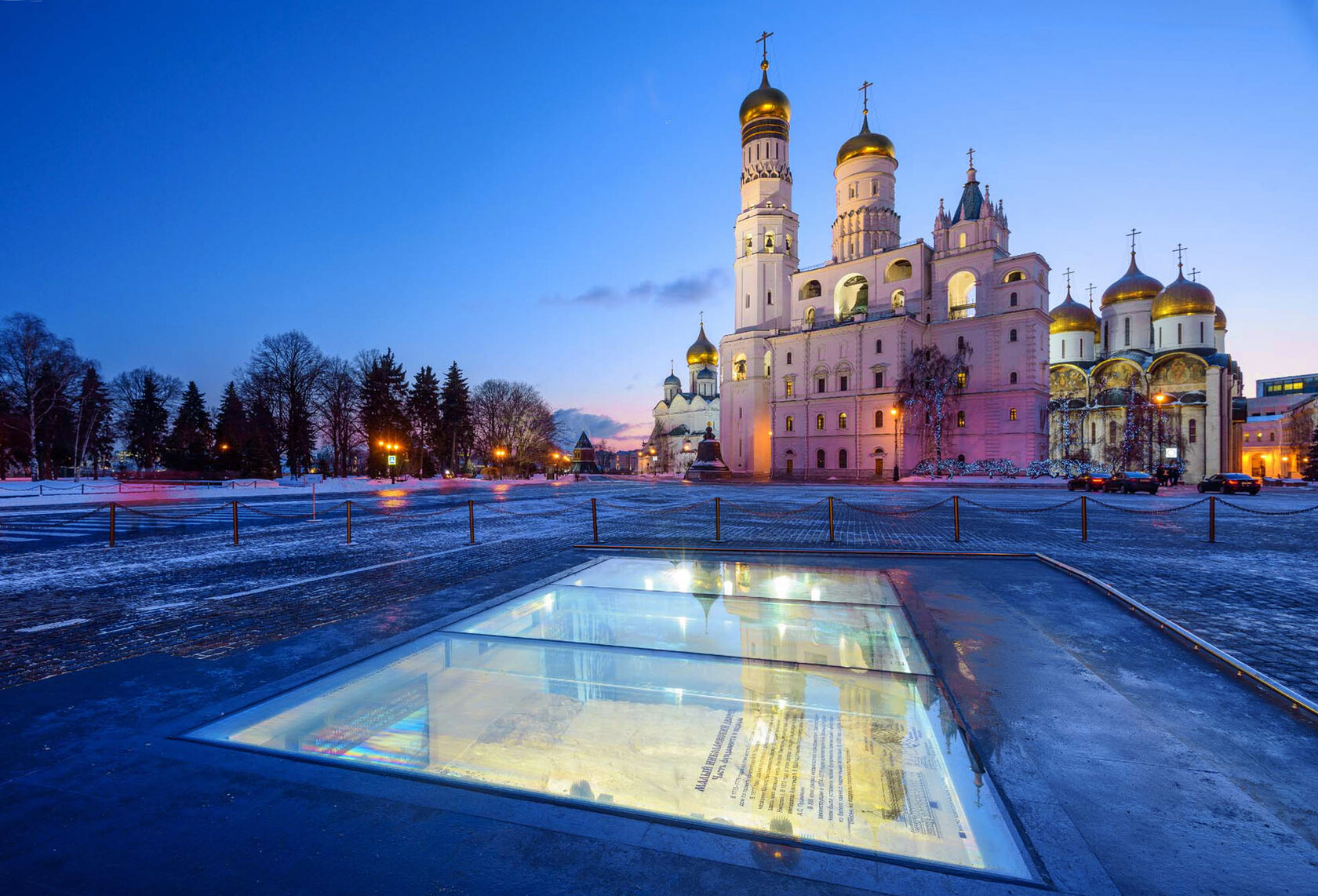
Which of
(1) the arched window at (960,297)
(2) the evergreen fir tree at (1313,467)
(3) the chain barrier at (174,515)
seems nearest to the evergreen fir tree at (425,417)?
(3) the chain barrier at (174,515)

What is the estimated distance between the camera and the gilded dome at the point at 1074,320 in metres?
64.1

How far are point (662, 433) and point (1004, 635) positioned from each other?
101 m

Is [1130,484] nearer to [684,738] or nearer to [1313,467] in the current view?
[1313,467]

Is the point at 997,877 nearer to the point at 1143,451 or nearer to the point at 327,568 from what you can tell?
the point at 327,568

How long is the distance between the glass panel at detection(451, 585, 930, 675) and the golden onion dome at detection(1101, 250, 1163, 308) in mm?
78093

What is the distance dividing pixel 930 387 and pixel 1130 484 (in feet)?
63.5

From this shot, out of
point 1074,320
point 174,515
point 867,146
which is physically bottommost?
point 174,515

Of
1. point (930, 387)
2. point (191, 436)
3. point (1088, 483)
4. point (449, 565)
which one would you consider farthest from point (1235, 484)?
point (191, 436)

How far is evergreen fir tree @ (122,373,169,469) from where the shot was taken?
205 feet

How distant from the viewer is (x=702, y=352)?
4181 inches

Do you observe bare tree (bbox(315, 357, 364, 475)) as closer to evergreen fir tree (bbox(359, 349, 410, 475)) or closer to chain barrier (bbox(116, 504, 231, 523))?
evergreen fir tree (bbox(359, 349, 410, 475))

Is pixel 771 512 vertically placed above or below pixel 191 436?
below

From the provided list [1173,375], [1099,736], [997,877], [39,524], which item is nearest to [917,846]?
[997,877]

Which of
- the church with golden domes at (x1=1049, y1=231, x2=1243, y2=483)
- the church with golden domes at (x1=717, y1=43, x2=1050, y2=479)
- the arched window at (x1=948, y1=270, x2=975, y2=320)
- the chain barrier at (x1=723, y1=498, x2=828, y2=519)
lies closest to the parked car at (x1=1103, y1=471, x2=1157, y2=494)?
the church with golden domes at (x1=717, y1=43, x2=1050, y2=479)
